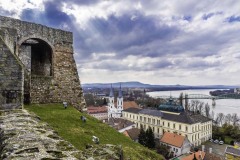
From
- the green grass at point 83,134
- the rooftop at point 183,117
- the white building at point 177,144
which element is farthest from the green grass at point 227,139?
the green grass at point 83,134

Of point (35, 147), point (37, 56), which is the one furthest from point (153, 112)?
point (35, 147)

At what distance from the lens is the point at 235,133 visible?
177 feet

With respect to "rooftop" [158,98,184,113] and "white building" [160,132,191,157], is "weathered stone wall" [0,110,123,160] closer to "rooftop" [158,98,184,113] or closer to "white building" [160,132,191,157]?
"white building" [160,132,191,157]

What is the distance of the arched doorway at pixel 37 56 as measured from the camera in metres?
11.1

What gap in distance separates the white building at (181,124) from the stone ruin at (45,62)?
4679 cm

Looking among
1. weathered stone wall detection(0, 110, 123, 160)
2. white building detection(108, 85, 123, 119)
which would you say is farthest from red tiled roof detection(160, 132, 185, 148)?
weathered stone wall detection(0, 110, 123, 160)

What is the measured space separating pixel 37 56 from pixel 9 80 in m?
5.74

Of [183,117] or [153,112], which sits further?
[153,112]

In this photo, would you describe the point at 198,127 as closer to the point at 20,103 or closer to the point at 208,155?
the point at 208,155

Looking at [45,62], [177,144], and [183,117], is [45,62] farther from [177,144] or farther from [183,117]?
[183,117]

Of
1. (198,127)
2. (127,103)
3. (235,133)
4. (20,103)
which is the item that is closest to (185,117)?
(198,127)

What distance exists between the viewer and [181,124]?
5634 cm

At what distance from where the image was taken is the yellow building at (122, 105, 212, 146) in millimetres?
54750

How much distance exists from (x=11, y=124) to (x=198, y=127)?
Result: 5629 centimetres
